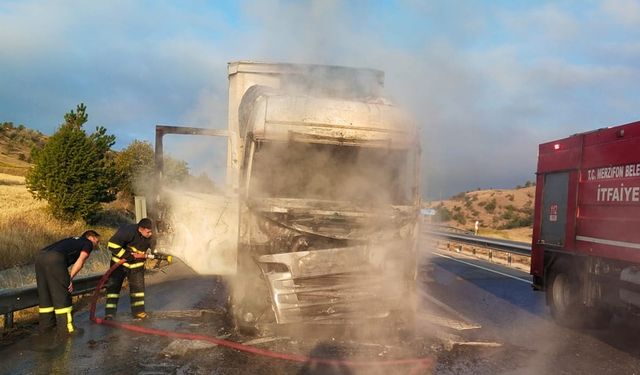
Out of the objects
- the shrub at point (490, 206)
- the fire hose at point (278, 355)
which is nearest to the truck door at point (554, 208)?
the fire hose at point (278, 355)

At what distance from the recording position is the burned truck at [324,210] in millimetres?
6250

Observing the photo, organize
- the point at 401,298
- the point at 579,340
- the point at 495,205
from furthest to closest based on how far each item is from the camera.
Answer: the point at 495,205, the point at 579,340, the point at 401,298

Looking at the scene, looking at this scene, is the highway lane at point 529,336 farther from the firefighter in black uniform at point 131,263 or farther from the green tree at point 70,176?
the green tree at point 70,176

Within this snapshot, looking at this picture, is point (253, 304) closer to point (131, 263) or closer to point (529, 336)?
point (131, 263)

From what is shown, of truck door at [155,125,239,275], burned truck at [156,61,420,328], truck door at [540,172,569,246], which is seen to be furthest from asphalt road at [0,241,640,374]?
truck door at [540,172,569,246]

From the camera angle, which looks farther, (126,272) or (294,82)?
(294,82)

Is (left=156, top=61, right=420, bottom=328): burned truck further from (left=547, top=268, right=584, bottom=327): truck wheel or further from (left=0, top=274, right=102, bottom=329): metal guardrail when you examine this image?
(left=547, top=268, right=584, bottom=327): truck wheel

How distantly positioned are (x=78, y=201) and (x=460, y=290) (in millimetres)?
12888

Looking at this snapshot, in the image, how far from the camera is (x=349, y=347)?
6023mm

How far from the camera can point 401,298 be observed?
6523mm

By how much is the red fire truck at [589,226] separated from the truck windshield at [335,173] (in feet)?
8.39

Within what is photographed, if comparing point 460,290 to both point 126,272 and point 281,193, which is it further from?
point 126,272

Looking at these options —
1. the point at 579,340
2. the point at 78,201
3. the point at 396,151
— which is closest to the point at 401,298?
the point at 396,151

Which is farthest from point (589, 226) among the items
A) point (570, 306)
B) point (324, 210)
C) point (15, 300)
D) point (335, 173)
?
point (15, 300)
